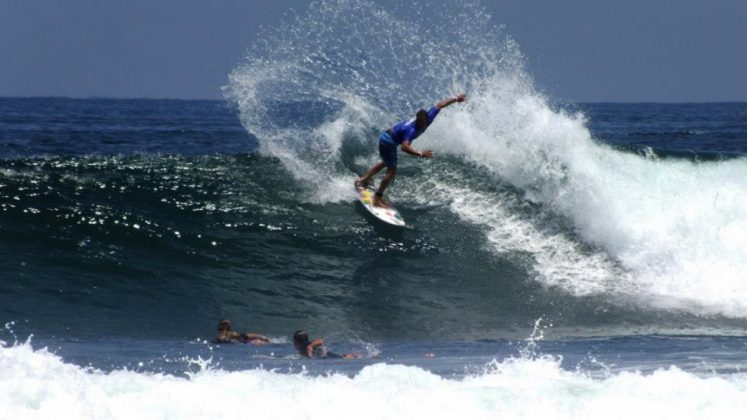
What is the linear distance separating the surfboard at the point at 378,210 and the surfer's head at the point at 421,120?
1524 millimetres

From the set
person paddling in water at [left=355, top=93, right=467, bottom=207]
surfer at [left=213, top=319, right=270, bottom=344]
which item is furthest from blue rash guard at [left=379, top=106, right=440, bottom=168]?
surfer at [left=213, top=319, right=270, bottom=344]

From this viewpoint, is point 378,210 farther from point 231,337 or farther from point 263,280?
point 231,337

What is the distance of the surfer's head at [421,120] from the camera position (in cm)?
1478

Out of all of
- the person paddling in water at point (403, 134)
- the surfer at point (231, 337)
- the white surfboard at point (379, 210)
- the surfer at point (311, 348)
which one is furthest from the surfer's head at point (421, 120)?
the surfer at point (311, 348)

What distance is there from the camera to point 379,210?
1570 cm

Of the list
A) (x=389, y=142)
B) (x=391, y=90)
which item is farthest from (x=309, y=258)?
(x=391, y=90)

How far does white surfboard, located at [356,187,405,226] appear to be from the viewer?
51.4 feet

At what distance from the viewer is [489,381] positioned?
26.5 ft

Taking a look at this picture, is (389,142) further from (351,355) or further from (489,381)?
(489,381)

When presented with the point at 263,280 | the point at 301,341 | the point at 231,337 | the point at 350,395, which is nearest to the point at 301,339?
the point at 301,341

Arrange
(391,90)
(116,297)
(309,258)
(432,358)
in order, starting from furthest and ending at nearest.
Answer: (391,90) → (309,258) → (116,297) → (432,358)

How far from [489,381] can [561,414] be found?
0.77 meters

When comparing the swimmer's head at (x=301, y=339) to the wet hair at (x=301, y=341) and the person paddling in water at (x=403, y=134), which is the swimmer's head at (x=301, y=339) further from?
the person paddling in water at (x=403, y=134)

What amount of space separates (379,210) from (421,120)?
5.49ft
